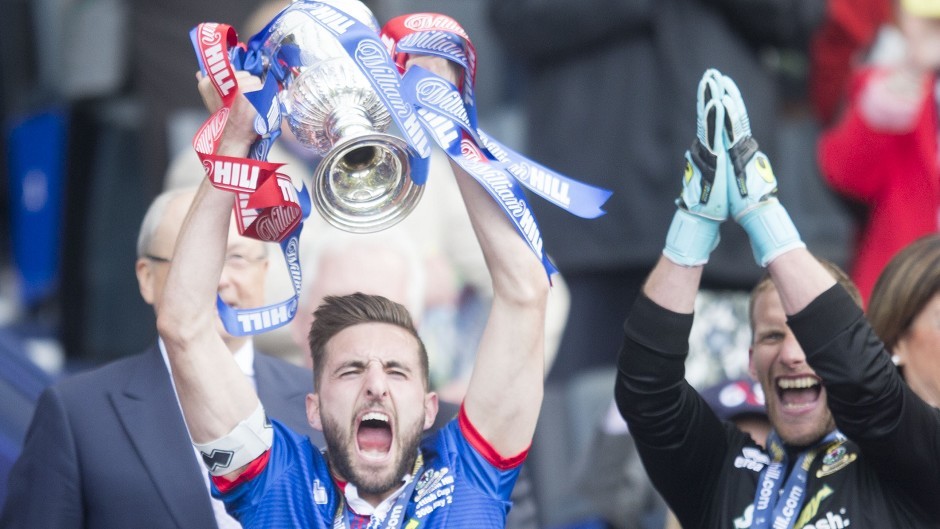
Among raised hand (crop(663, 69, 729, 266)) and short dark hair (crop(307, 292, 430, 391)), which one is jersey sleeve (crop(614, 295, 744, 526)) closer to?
raised hand (crop(663, 69, 729, 266))

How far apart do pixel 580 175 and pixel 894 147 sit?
111 centimetres

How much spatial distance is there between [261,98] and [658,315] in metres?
0.97

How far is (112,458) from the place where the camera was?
404 cm

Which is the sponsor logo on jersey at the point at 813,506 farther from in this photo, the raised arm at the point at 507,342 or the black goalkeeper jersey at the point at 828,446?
the raised arm at the point at 507,342

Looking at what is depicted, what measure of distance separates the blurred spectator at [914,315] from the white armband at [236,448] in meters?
1.49

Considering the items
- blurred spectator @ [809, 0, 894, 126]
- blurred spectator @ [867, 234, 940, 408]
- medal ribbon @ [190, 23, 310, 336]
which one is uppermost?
blurred spectator @ [809, 0, 894, 126]

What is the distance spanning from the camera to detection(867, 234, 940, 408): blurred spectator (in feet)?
12.7

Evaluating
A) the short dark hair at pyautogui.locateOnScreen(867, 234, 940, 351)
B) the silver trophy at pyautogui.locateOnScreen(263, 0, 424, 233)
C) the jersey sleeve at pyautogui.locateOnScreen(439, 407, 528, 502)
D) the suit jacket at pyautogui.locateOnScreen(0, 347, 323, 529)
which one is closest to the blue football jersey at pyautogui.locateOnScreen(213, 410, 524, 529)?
the jersey sleeve at pyautogui.locateOnScreen(439, 407, 528, 502)

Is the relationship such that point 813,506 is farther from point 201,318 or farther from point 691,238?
point 201,318

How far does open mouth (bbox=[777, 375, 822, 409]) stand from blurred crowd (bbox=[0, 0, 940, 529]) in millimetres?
284

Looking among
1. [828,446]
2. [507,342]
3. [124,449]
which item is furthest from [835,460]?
[124,449]

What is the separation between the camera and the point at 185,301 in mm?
3541

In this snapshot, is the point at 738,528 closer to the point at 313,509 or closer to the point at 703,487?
the point at 703,487

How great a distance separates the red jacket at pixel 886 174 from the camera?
523 centimetres
